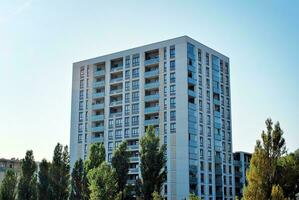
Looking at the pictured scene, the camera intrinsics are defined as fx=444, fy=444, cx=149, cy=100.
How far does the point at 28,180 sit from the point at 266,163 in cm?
3722

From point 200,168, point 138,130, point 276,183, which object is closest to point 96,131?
point 138,130

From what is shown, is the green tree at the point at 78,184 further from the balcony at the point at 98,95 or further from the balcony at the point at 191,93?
the balcony at the point at 98,95

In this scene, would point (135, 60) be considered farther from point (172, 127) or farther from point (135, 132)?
point (172, 127)

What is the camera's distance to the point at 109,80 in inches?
3201

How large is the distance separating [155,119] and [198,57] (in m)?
13.2

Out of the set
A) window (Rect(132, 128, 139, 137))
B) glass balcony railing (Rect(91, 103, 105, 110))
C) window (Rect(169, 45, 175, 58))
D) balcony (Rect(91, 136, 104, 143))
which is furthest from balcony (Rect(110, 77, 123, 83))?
window (Rect(169, 45, 175, 58))

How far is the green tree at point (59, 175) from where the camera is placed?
5612cm

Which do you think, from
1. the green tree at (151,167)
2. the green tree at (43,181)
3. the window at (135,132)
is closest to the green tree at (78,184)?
the green tree at (43,181)

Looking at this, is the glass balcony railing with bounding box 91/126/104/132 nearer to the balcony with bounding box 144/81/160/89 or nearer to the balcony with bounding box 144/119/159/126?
the balcony with bounding box 144/119/159/126

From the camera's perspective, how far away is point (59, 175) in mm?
57125

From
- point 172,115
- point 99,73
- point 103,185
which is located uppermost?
point 99,73

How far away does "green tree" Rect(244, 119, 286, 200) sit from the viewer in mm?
29453

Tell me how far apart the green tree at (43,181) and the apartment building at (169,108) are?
60.5 feet

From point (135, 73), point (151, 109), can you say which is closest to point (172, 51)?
point (135, 73)
